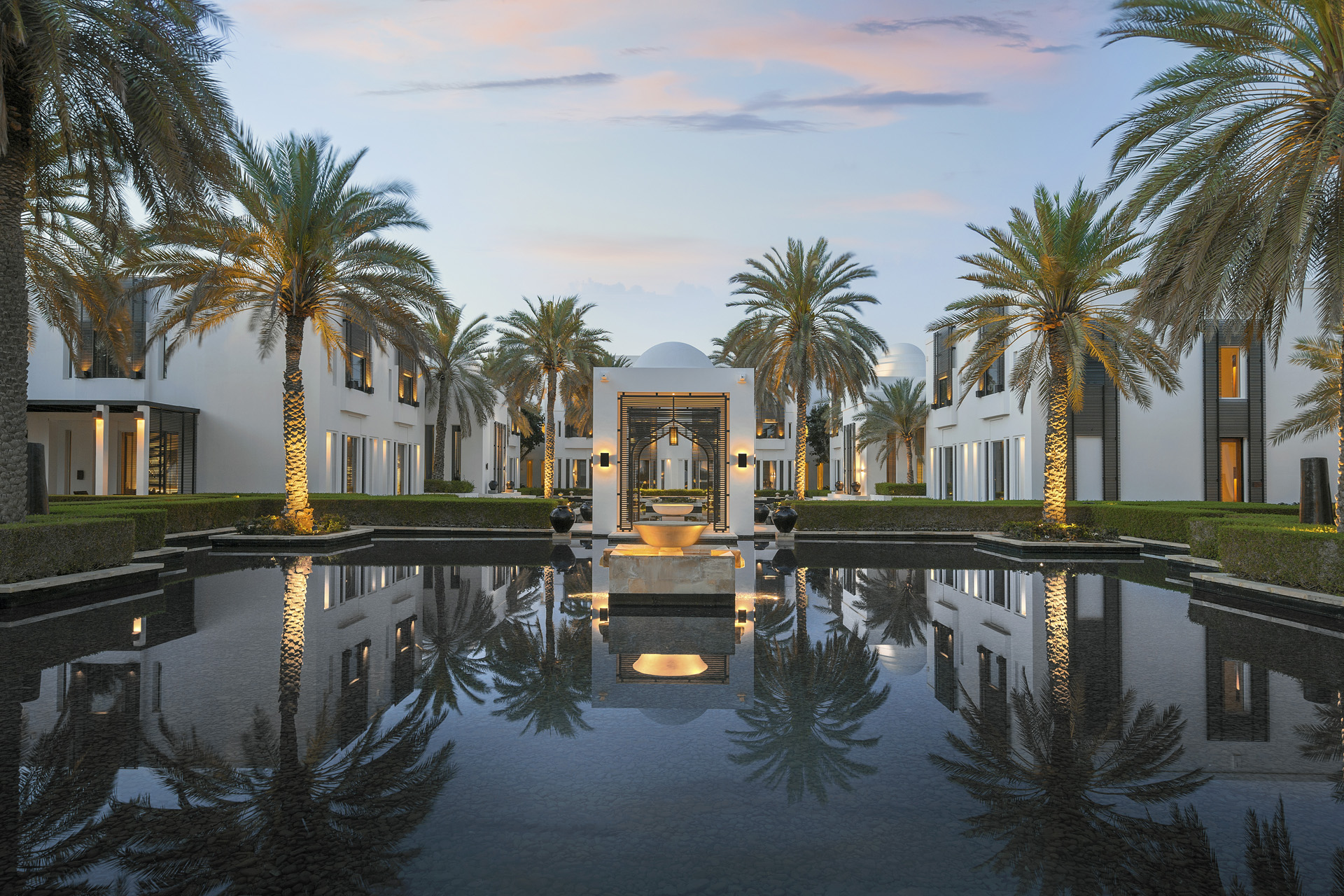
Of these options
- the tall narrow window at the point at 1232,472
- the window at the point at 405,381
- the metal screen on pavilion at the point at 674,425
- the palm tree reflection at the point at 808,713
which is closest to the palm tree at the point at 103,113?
the palm tree reflection at the point at 808,713

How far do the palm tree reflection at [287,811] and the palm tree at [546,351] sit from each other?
87.3ft

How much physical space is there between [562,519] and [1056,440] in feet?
40.9

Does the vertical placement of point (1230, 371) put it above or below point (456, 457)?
above

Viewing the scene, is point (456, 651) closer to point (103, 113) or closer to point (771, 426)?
point (103, 113)

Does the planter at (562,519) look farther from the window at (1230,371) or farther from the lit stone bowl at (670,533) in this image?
the window at (1230,371)

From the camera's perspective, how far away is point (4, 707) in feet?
19.4

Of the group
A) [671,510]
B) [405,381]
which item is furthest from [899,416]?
[405,381]

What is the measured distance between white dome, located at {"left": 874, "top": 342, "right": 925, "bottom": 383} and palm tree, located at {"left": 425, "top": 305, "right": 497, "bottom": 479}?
30.6 meters

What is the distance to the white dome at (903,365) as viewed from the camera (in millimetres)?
61688

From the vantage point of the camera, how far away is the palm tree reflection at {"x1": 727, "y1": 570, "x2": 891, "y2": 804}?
476cm

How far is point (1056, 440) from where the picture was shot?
67.4 feet

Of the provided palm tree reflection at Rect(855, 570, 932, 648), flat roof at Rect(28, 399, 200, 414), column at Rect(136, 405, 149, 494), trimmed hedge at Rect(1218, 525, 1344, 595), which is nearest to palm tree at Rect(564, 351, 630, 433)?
flat roof at Rect(28, 399, 200, 414)

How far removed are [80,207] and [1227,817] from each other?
20.7 m

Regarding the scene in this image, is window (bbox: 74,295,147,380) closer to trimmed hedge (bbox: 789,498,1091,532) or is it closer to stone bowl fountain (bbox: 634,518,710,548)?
trimmed hedge (bbox: 789,498,1091,532)
